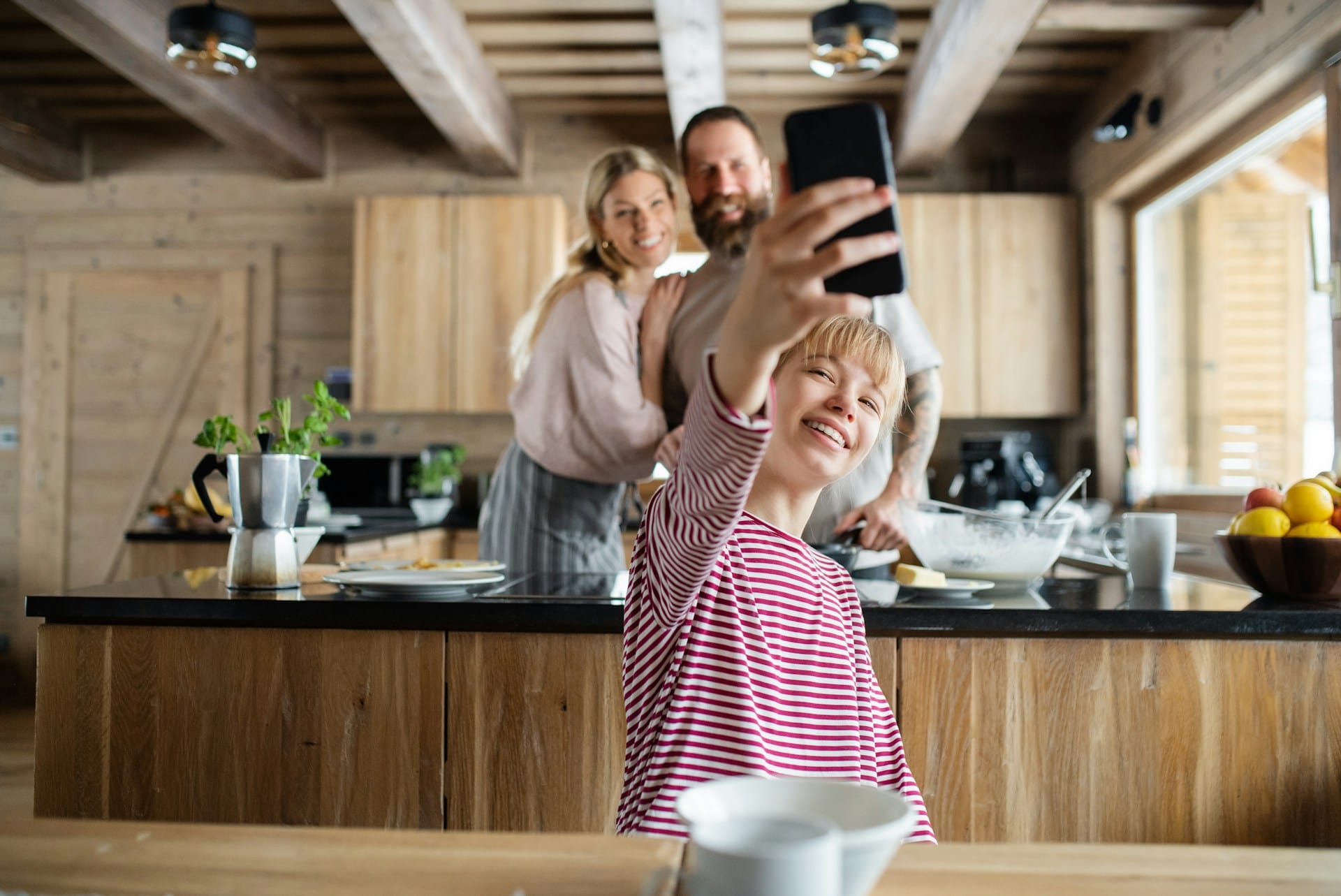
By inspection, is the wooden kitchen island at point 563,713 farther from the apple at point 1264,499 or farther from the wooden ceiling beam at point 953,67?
the wooden ceiling beam at point 953,67

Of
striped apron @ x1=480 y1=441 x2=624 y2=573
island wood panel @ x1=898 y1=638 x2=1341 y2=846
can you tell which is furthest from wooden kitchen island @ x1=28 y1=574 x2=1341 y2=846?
striped apron @ x1=480 y1=441 x2=624 y2=573

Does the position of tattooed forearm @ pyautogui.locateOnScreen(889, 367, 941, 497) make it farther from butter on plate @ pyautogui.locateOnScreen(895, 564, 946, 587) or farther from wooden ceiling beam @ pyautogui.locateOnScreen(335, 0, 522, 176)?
wooden ceiling beam @ pyautogui.locateOnScreen(335, 0, 522, 176)

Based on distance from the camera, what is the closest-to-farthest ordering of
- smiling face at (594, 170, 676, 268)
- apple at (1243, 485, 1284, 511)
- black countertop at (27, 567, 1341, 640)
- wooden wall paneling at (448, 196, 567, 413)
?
1. black countertop at (27, 567, 1341, 640)
2. apple at (1243, 485, 1284, 511)
3. smiling face at (594, 170, 676, 268)
4. wooden wall paneling at (448, 196, 567, 413)

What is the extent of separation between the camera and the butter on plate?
1574 mm

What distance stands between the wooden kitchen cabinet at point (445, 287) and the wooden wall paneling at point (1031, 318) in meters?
1.75

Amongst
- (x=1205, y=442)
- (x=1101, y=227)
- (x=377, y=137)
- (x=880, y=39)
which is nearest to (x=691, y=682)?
(x=880, y=39)

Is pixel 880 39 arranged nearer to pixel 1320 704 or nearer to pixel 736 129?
pixel 736 129

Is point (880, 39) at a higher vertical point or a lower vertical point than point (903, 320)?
higher

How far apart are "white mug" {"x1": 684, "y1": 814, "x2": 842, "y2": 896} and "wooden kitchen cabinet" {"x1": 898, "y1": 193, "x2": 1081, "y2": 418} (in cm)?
394

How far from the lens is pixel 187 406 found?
492 centimetres

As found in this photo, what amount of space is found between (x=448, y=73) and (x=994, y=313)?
2.25 metres

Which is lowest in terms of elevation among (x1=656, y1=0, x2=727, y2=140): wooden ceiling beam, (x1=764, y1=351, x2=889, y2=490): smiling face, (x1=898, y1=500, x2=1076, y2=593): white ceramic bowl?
(x1=898, y1=500, x2=1076, y2=593): white ceramic bowl

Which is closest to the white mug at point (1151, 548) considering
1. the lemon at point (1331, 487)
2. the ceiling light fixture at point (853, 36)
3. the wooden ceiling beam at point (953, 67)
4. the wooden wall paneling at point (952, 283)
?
the lemon at point (1331, 487)

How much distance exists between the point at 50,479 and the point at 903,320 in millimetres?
4387
